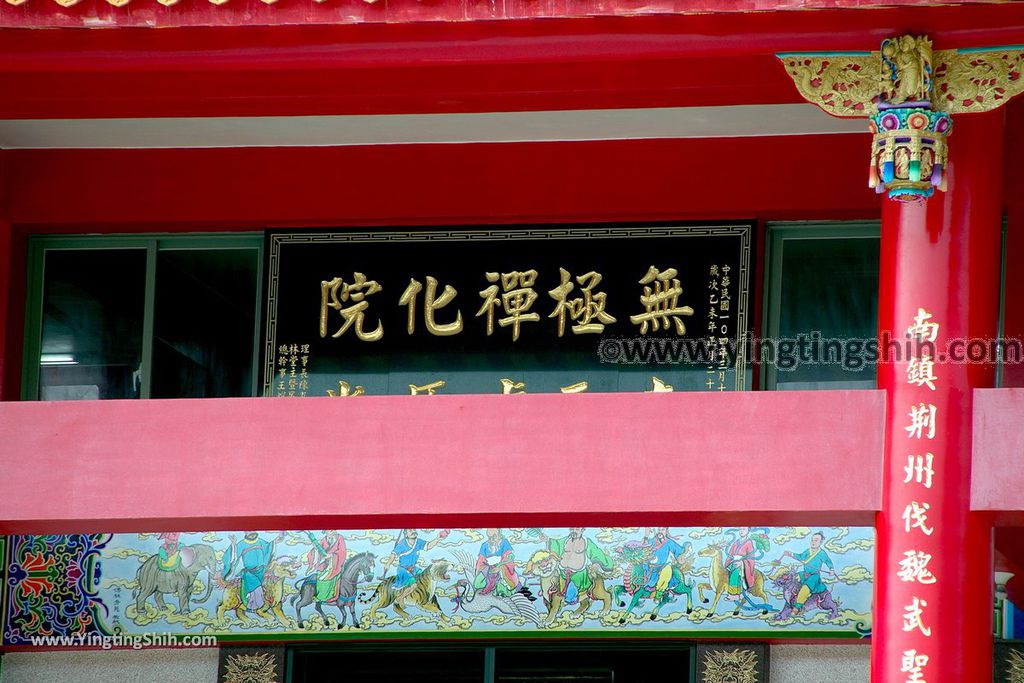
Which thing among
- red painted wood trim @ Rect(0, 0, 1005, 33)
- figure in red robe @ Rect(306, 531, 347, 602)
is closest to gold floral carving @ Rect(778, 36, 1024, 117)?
red painted wood trim @ Rect(0, 0, 1005, 33)

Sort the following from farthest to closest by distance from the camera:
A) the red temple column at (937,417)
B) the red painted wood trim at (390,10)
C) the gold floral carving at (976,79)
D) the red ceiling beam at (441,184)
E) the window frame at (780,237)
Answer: the window frame at (780,237) < the red ceiling beam at (441,184) < the gold floral carving at (976,79) < the red painted wood trim at (390,10) < the red temple column at (937,417)

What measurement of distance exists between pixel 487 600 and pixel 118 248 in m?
2.20

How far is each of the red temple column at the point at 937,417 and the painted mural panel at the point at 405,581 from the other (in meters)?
1.85

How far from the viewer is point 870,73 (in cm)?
538

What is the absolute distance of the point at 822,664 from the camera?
702cm

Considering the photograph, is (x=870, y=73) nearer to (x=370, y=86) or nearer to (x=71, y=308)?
(x=370, y=86)

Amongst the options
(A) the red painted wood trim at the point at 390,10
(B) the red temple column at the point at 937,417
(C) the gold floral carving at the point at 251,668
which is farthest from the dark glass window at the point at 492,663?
(A) the red painted wood trim at the point at 390,10

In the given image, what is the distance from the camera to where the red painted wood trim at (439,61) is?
5.35m

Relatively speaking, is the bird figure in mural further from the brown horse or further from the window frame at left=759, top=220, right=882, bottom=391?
the window frame at left=759, top=220, right=882, bottom=391

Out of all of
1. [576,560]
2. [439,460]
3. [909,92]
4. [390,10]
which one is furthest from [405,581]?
[909,92]

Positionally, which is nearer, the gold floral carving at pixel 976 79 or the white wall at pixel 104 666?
the gold floral carving at pixel 976 79

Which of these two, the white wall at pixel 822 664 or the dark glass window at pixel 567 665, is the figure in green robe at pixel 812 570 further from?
the dark glass window at pixel 567 665

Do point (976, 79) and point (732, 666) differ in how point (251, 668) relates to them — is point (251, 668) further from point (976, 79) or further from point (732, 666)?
point (976, 79)

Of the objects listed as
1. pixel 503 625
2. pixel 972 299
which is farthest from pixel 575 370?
pixel 972 299
